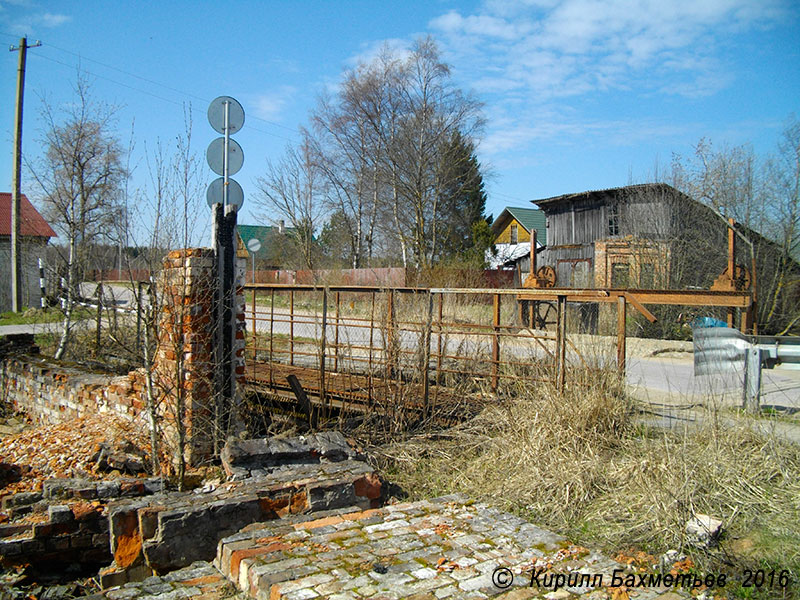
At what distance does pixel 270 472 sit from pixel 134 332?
674 cm

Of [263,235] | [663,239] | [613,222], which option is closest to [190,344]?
[663,239]

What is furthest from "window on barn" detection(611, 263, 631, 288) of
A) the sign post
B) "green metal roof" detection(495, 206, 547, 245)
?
"green metal roof" detection(495, 206, 547, 245)

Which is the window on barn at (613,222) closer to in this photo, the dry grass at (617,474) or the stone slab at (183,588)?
the dry grass at (617,474)

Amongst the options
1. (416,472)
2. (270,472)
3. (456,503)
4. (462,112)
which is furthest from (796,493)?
(462,112)

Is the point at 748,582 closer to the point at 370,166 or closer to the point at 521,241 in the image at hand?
the point at 370,166

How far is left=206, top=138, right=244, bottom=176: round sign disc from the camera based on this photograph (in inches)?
255

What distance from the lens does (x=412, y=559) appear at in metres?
3.43

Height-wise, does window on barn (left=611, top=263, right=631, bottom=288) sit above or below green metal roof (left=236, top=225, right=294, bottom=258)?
below

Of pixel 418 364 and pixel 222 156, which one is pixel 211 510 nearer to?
pixel 418 364

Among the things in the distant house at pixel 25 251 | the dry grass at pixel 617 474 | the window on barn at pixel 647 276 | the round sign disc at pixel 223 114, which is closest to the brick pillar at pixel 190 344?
the round sign disc at pixel 223 114

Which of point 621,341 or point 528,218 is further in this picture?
point 528,218
